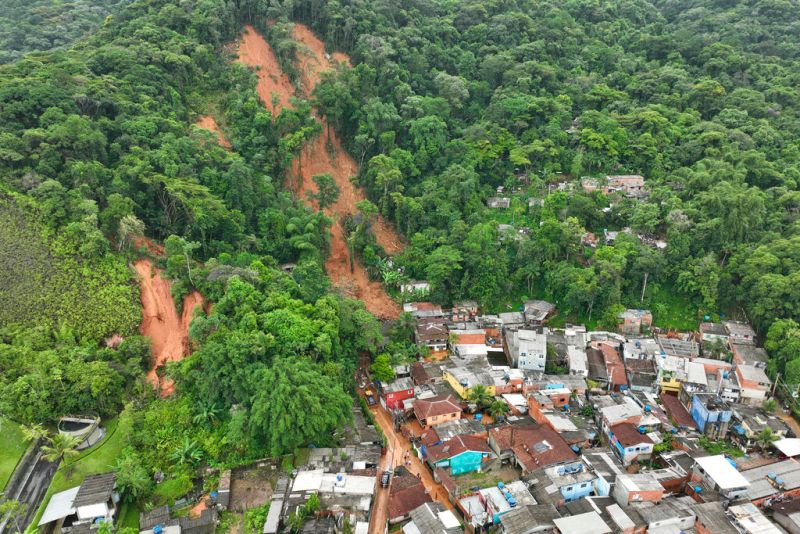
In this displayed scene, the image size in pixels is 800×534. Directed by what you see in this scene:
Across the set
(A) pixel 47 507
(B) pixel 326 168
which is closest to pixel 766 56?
(B) pixel 326 168

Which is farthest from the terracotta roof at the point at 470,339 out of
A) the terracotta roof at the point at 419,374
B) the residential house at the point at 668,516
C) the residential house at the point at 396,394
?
the residential house at the point at 668,516

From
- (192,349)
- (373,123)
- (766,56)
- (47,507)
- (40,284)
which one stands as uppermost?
(766,56)

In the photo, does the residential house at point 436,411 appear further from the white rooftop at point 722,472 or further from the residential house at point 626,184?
the residential house at point 626,184

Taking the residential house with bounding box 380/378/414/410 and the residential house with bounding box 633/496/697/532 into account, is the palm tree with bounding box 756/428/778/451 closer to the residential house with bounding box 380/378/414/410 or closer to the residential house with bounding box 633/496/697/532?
the residential house with bounding box 633/496/697/532

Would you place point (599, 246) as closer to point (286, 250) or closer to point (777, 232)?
point (777, 232)

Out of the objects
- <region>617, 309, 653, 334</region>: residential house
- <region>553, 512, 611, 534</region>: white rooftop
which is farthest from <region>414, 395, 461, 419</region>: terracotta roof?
<region>617, 309, 653, 334</region>: residential house

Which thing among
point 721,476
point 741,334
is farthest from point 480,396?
point 741,334
